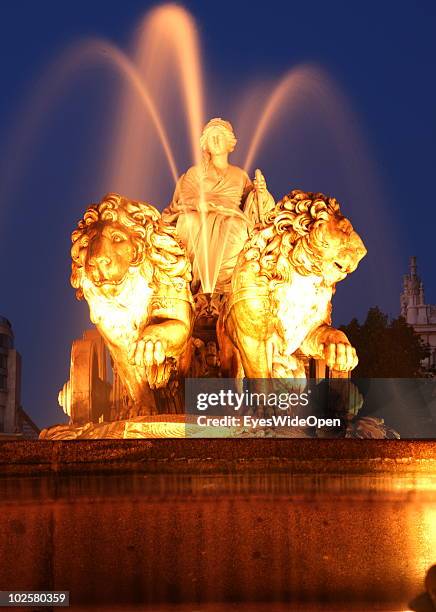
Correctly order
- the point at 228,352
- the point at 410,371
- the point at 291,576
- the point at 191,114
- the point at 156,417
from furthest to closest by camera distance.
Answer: the point at 410,371 → the point at 191,114 → the point at 228,352 → the point at 156,417 → the point at 291,576

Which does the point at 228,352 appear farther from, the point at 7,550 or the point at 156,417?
the point at 7,550

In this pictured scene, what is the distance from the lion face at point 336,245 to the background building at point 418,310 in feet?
259

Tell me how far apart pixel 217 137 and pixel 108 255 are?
2677 millimetres

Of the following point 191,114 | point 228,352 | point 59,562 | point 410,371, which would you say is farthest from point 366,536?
point 410,371

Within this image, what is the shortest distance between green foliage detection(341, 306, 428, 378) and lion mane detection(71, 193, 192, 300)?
28.4 m

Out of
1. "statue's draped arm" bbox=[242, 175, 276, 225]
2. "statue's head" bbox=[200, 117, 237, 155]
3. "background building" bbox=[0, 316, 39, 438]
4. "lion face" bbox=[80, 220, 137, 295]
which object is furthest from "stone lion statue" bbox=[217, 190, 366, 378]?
"background building" bbox=[0, 316, 39, 438]

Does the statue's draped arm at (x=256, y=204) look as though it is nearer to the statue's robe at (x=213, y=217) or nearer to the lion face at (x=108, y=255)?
the statue's robe at (x=213, y=217)

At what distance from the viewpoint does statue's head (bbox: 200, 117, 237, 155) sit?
10.6m

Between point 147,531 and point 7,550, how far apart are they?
0.74m

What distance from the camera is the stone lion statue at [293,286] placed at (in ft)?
27.1

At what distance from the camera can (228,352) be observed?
9273 millimetres

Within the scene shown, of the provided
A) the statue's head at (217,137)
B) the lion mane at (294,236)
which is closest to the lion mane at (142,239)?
the lion mane at (294,236)

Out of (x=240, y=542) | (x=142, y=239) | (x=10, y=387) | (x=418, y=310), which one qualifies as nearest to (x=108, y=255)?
(x=142, y=239)

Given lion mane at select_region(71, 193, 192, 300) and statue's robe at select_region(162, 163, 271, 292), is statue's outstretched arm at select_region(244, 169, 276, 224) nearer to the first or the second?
statue's robe at select_region(162, 163, 271, 292)
